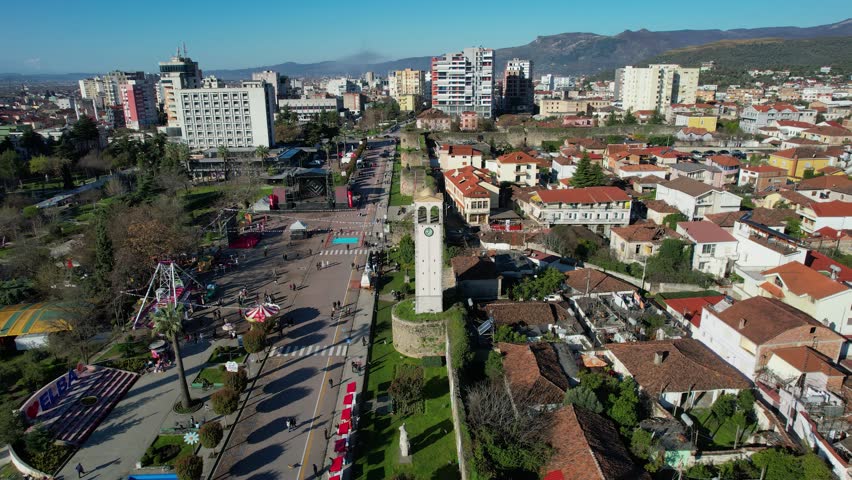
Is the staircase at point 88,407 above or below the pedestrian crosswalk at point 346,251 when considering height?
below

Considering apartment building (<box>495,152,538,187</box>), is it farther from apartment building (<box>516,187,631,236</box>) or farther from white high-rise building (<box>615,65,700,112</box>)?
white high-rise building (<box>615,65,700,112</box>)

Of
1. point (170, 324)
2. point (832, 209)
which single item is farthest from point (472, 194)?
point (170, 324)

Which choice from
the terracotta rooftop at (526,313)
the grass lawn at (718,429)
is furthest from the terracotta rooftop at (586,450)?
the terracotta rooftop at (526,313)

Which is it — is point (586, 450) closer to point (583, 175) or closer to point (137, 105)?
point (583, 175)

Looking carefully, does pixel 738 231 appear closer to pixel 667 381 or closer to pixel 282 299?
pixel 667 381

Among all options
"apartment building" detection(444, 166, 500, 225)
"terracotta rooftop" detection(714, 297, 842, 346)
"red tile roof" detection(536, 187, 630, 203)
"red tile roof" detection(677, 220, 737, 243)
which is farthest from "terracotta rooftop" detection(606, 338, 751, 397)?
"apartment building" detection(444, 166, 500, 225)

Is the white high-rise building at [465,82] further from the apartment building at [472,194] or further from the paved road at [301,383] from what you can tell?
the paved road at [301,383]

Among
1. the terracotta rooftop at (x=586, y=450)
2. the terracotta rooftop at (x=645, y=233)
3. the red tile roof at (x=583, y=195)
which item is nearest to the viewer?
the terracotta rooftop at (x=586, y=450)
